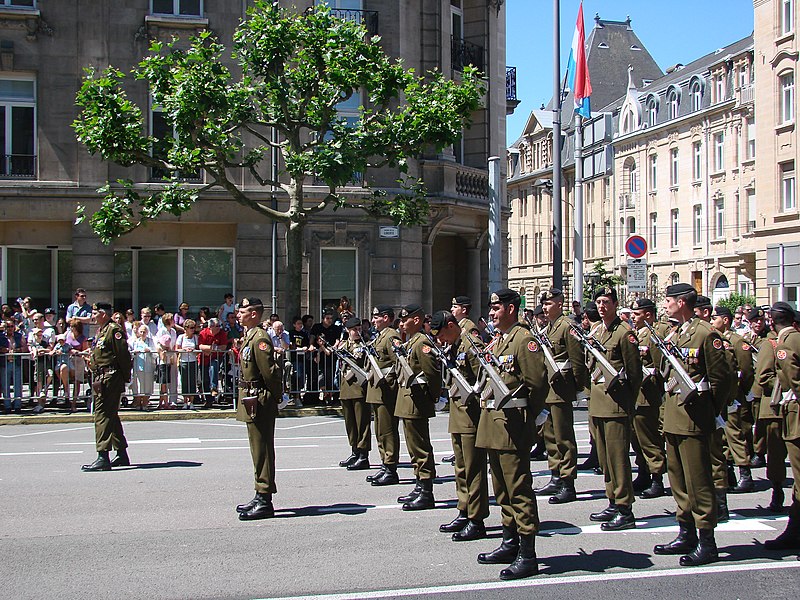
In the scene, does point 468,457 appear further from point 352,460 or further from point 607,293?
point 352,460

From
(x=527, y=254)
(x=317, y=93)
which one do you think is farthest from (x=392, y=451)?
(x=527, y=254)

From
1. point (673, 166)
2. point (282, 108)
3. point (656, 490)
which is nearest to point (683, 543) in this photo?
point (656, 490)

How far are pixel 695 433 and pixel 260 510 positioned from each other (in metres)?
3.93

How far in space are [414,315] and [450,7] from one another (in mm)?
18810

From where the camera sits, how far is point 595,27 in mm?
84062

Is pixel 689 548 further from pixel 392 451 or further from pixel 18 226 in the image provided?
pixel 18 226

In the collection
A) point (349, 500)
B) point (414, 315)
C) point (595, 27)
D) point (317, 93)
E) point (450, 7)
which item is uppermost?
point (595, 27)

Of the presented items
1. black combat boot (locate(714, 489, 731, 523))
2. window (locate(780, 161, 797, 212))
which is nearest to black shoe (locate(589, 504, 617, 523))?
black combat boot (locate(714, 489, 731, 523))

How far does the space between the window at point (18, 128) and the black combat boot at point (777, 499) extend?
65.1ft

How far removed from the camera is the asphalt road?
22.5 feet

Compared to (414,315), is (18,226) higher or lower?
higher

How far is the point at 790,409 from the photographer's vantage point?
7891 mm

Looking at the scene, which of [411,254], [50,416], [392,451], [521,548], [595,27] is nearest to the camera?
[521,548]

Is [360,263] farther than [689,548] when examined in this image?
Yes
